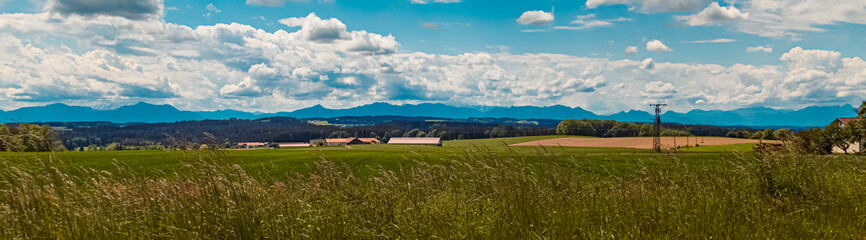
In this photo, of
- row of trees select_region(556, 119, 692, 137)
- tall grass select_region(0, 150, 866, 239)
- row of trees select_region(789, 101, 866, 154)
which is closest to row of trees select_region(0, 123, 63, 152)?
tall grass select_region(0, 150, 866, 239)

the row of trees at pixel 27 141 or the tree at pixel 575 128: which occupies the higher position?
the tree at pixel 575 128

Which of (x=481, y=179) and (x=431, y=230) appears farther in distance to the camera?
(x=481, y=179)

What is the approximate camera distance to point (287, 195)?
9.08 meters

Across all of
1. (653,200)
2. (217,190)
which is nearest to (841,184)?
(653,200)

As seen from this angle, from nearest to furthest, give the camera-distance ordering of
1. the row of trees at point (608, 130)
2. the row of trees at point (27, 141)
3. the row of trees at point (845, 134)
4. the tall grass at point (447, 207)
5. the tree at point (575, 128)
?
the tall grass at point (447, 207)
the row of trees at point (27, 141)
the row of trees at point (845, 134)
the row of trees at point (608, 130)
the tree at point (575, 128)

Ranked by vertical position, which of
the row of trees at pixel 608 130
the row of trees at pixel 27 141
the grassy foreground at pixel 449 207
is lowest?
the grassy foreground at pixel 449 207

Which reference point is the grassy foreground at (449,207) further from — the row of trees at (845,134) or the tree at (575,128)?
the tree at (575,128)

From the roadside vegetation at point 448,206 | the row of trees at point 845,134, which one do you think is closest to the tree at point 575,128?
the row of trees at point 845,134

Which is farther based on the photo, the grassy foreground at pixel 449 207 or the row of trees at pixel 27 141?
the row of trees at pixel 27 141

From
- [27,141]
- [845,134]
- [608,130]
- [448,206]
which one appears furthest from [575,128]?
[27,141]

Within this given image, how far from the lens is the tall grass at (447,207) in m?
7.03

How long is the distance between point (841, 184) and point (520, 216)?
7581 mm

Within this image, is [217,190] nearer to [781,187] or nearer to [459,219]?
[459,219]

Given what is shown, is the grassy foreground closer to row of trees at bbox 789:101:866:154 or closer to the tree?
row of trees at bbox 789:101:866:154
